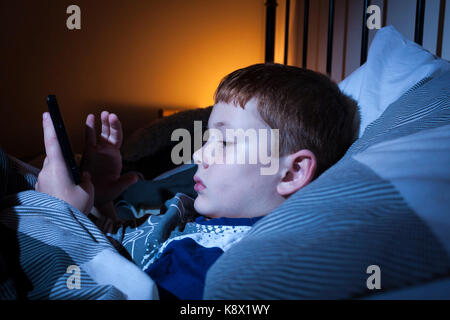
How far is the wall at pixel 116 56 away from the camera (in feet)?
6.31

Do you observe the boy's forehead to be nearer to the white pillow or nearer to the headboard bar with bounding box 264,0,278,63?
the white pillow

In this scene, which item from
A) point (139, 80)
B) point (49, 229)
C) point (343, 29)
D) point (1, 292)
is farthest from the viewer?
point (139, 80)

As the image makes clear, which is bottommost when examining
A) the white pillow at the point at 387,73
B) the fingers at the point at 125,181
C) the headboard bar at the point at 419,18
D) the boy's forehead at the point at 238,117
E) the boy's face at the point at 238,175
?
the fingers at the point at 125,181

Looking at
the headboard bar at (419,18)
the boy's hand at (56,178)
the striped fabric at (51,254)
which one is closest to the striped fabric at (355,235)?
the striped fabric at (51,254)

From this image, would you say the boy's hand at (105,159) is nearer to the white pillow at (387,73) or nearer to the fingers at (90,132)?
the fingers at (90,132)

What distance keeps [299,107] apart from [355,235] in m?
0.38

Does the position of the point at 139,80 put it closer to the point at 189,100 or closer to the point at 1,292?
the point at 189,100

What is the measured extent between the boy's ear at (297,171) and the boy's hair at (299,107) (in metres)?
0.02

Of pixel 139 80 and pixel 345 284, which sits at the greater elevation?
pixel 139 80

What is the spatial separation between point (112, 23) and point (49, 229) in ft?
6.28

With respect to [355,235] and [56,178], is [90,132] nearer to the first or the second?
[56,178]

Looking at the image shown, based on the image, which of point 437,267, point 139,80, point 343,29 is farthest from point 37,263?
point 139,80

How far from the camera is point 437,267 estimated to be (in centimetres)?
28
